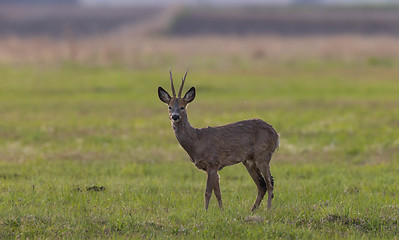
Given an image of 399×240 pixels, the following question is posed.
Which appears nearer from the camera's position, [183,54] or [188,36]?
[183,54]

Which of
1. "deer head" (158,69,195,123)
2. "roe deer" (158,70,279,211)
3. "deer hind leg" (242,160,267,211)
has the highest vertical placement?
"deer head" (158,69,195,123)

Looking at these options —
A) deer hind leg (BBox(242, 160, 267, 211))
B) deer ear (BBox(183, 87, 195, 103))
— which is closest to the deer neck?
deer ear (BBox(183, 87, 195, 103))

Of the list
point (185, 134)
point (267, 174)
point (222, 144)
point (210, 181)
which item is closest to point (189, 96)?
point (185, 134)

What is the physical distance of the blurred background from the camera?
43656 mm

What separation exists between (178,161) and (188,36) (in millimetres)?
57478

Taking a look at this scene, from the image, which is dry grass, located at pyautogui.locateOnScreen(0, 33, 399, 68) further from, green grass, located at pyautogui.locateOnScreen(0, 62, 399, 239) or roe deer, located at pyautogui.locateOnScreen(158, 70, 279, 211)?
roe deer, located at pyautogui.locateOnScreen(158, 70, 279, 211)

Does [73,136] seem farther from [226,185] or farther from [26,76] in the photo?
[26,76]

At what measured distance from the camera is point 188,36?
72.4 metres

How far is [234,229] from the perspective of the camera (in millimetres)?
8930

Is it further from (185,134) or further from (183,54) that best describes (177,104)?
(183,54)

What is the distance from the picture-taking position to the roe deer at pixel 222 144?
32.1 ft

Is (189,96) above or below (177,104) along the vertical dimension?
above

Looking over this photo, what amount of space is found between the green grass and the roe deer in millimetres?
485

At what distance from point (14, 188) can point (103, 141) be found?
260 inches
